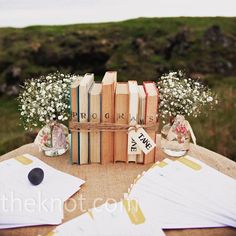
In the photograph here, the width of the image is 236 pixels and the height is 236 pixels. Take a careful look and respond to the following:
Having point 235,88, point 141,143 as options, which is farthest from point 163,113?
point 235,88

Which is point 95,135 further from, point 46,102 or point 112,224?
point 112,224

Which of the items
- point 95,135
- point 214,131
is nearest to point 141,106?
point 95,135

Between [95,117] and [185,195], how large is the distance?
84 cm

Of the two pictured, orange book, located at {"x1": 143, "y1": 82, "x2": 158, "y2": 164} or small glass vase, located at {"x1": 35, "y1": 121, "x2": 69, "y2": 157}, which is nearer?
orange book, located at {"x1": 143, "y1": 82, "x2": 158, "y2": 164}

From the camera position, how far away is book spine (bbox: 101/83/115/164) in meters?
2.54

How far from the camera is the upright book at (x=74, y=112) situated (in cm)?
254

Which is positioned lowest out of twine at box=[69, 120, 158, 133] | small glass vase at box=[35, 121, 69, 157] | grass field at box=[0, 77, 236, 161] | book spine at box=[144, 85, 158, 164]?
grass field at box=[0, 77, 236, 161]

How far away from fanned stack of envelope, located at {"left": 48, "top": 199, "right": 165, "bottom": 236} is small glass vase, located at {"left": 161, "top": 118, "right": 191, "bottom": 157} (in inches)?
35.9

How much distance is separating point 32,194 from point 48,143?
69 centimetres

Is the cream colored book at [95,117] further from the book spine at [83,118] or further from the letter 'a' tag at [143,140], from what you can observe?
the letter 'a' tag at [143,140]

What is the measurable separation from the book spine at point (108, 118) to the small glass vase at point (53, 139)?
1.16 ft

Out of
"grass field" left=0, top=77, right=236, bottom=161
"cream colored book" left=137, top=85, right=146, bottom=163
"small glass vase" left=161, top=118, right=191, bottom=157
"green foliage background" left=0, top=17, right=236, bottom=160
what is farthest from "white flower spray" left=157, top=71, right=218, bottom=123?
"green foliage background" left=0, top=17, right=236, bottom=160

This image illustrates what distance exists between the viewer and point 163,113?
109 inches

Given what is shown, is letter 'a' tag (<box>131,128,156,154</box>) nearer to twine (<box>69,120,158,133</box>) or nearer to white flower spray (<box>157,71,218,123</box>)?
twine (<box>69,120,158,133</box>)
